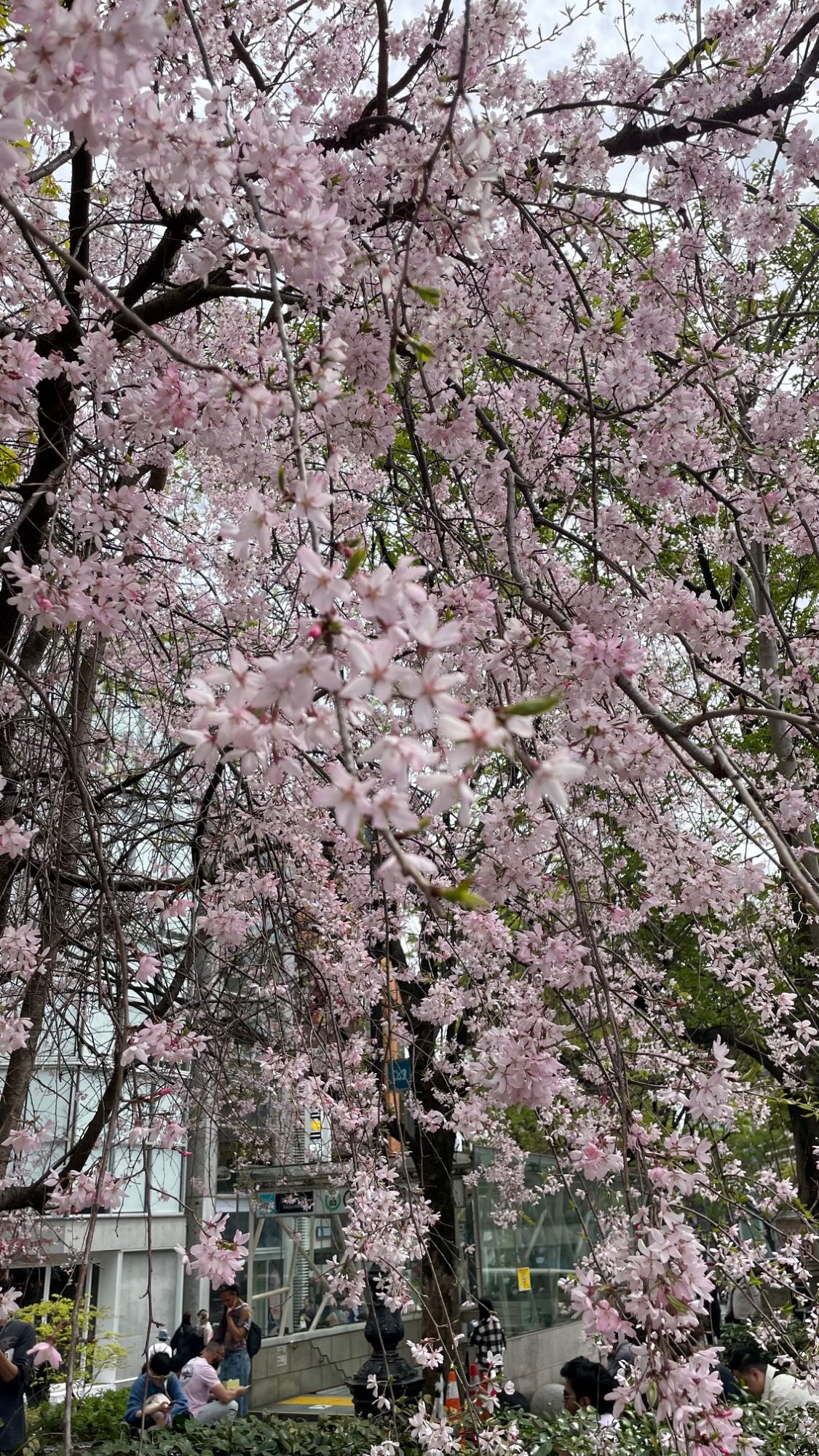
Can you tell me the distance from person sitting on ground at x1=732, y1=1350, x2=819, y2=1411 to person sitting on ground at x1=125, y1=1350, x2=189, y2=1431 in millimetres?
2928

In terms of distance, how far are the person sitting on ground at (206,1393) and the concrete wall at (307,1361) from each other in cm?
355

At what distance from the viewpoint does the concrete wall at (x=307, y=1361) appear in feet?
33.6

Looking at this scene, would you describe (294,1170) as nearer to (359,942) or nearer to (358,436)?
(359,942)

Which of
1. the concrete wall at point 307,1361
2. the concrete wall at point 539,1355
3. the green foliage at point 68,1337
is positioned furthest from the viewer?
the concrete wall at point 307,1361

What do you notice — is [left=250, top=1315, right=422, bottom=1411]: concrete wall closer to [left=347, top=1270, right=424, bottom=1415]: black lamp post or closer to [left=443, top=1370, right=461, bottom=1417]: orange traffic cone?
[left=347, top=1270, right=424, bottom=1415]: black lamp post

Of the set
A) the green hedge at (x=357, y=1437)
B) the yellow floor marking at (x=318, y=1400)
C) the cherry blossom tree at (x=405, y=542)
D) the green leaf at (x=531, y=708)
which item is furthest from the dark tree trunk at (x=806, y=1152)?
the green leaf at (x=531, y=708)

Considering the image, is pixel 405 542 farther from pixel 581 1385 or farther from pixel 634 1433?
pixel 581 1385

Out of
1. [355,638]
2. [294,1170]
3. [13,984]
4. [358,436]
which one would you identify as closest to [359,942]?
[13,984]

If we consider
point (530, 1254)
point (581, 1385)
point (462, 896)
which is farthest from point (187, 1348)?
point (462, 896)

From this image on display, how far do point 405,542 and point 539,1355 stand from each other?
943 cm

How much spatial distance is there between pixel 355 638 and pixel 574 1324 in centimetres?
1195

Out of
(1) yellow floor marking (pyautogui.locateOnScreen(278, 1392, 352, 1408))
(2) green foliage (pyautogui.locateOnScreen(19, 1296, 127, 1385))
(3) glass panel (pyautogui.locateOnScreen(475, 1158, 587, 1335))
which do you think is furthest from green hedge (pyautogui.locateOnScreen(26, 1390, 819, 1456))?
(1) yellow floor marking (pyautogui.locateOnScreen(278, 1392, 352, 1408))

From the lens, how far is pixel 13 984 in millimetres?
4086

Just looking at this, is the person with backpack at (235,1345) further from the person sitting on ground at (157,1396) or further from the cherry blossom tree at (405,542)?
the cherry blossom tree at (405,542)
